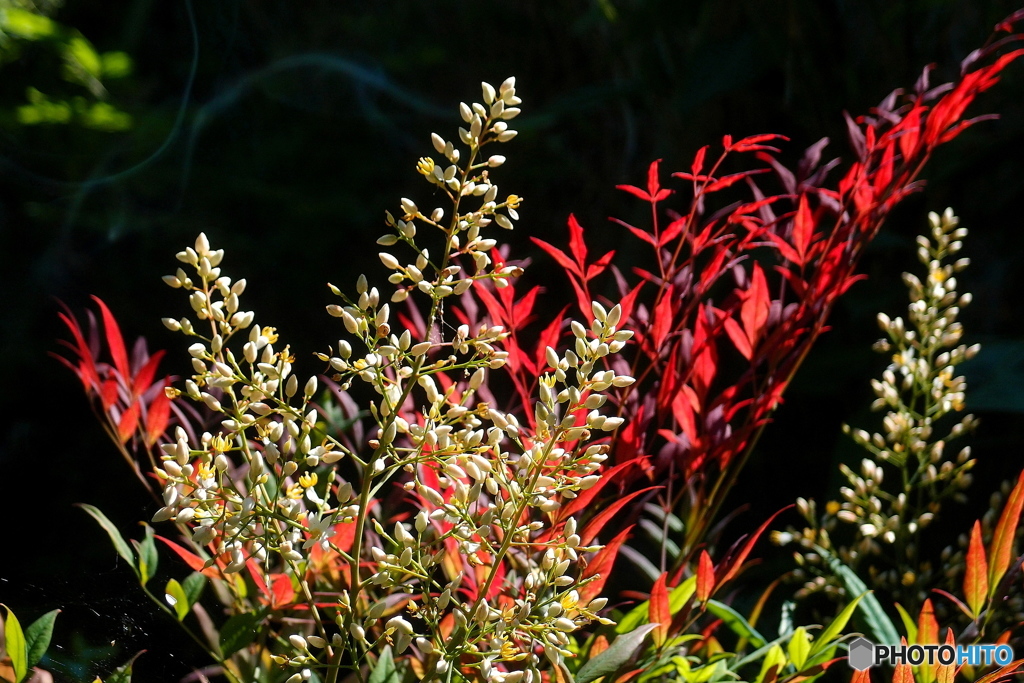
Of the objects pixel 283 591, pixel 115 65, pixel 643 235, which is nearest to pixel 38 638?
pixel 283 591

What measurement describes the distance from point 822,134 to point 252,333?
1.34 m

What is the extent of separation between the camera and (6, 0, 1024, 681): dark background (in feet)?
4.52

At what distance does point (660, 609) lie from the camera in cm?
44

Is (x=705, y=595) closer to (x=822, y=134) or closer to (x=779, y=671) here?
(x=779, y=671)

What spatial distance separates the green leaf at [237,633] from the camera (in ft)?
1.48

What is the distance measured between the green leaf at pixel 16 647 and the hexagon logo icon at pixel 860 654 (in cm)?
47

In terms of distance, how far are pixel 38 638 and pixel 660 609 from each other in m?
0.32

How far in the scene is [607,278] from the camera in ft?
5.82

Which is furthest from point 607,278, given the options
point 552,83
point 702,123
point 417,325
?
point 417,325

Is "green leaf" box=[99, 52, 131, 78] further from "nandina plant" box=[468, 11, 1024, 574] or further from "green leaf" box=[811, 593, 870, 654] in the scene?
"green leaf" box=[811, 593, 870, 654]

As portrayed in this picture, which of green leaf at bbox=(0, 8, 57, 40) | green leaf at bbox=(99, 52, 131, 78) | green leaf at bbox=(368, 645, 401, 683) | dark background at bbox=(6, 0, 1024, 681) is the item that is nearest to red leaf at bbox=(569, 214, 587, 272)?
green leaf at bbox=(368, 645, 401, 683)

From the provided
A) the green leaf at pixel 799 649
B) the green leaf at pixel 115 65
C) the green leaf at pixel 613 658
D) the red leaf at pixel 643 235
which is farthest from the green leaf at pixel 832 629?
the green leaf at pixel 115 65
